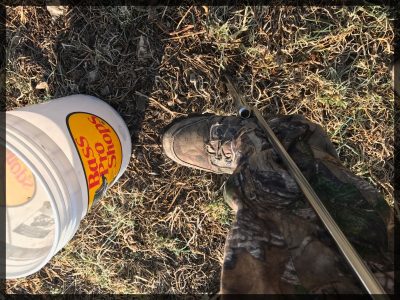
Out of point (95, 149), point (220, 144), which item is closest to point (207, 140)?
point (220, 144)

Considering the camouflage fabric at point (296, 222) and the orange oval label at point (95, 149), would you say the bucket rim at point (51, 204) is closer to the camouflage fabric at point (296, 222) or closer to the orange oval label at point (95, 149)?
the orange oval label at point (95, 149)

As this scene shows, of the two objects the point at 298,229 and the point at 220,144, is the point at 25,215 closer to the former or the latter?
the point at 220,144

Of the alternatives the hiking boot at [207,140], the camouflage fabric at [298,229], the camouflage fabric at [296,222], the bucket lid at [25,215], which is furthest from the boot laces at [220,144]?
the bucket lid at [25,215]

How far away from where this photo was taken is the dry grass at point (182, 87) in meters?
1.82

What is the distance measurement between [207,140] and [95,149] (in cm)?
50

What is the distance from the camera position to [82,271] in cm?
210

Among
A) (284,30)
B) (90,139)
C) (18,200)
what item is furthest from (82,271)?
(284,30)

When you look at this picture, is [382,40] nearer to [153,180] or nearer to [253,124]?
[253,124]

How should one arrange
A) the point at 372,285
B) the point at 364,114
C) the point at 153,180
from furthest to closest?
the point at 153,180, the point at 364,114, the point at 372,285

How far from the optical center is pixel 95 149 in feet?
4.99

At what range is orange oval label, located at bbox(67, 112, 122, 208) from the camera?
4.80 feet

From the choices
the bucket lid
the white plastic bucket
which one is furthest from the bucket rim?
the bucket lid

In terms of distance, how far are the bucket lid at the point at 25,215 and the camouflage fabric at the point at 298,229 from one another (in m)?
0.70

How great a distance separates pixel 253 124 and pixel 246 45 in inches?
18.0
